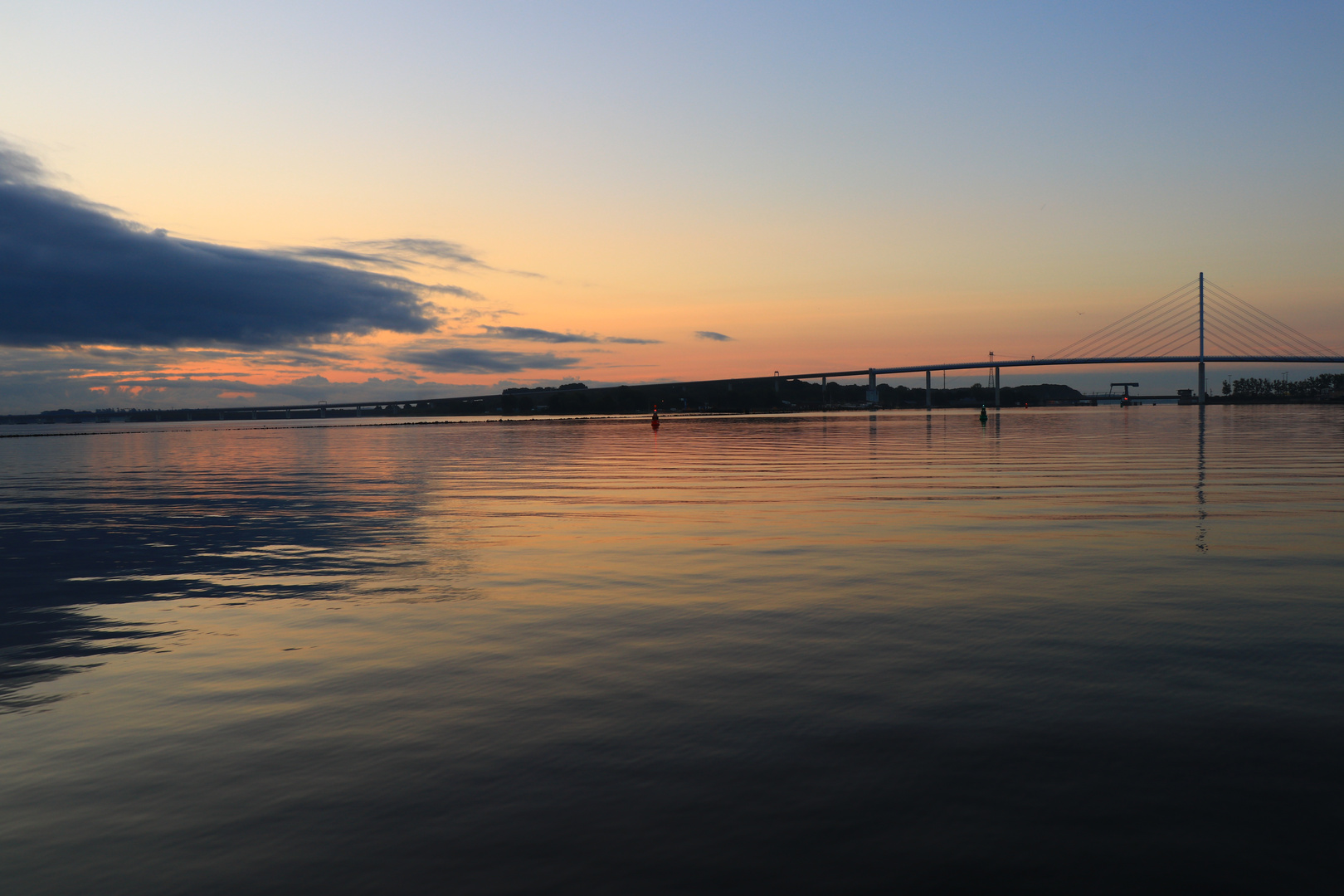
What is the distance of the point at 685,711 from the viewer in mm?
7352

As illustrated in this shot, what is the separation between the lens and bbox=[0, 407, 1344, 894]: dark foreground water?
4.99 m

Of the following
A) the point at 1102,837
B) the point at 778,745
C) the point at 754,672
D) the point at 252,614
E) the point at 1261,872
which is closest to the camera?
the point at 1261,872

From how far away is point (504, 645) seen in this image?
9688mm

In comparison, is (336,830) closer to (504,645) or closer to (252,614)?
(504,645)

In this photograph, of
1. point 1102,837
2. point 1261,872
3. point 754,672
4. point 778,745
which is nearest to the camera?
point 1261,872

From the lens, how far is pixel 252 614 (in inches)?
460

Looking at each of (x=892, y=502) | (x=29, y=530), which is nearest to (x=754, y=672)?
(x=892, y=502)

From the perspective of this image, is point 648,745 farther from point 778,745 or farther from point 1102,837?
point 1102,837

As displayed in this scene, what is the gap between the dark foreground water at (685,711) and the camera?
4988mm

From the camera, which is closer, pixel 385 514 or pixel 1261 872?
pixel 1261 872

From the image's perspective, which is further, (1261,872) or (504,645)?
(504,645)

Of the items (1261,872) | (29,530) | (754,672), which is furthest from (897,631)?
(29,530)

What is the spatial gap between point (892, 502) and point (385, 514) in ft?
44.7

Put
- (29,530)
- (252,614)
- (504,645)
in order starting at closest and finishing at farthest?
1. (504,645)
2. (252,614)
3. (29,530)
